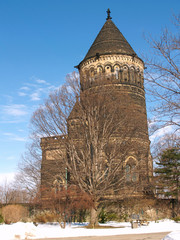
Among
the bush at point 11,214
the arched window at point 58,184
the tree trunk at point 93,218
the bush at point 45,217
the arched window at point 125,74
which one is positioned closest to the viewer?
the tree trunk at point 93,218

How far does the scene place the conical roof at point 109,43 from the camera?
2841 centimetres

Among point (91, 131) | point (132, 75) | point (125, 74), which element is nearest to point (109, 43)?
point (125, 74)

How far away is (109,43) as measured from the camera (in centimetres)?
2920

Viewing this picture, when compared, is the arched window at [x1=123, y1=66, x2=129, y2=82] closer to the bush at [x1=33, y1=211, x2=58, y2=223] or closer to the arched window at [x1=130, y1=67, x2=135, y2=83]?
the arched window at [x1=130, y1=67, x2=135, y2=83]

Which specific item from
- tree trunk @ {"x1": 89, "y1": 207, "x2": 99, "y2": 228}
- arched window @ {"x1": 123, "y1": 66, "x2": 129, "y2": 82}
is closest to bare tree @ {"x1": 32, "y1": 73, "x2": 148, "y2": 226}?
tree trunk @ {"x1": 89, "y1": 207, "x2": 99, "y2": 228}

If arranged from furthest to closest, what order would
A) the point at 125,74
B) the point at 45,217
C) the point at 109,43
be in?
the point at 109,43 → the point at 125,74 → the point at 45,217

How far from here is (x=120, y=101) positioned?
18.2m

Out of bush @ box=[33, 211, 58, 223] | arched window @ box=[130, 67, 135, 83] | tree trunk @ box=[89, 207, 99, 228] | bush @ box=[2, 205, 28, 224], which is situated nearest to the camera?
tree trunk @ box=[89, 207, 99, 228]

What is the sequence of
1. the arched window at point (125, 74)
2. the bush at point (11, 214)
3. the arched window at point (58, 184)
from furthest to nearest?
the arched window at point (125, 74) < the bush at point (11, 214) < the arched window at point (58, 184)

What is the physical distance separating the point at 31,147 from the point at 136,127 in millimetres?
7651

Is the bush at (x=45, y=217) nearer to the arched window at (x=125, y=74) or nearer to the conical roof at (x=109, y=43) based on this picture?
the arched window at (x=125, y=74)

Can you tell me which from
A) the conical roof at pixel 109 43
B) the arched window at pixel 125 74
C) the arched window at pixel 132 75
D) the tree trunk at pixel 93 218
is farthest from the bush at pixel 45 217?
the conical roof at pixel 109 43

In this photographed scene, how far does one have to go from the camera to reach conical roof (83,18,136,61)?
93.2 feet

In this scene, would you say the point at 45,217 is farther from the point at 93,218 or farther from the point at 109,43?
the point at 109,43
